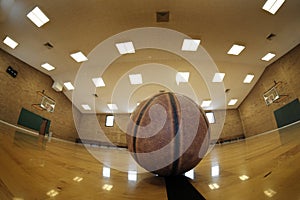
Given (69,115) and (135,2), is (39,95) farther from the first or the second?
(135,2)

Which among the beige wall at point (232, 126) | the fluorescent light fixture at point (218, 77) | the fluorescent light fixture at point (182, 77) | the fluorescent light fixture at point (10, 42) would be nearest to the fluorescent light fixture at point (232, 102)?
the beige wall at point (232, 126)

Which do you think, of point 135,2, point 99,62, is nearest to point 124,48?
point 99,62

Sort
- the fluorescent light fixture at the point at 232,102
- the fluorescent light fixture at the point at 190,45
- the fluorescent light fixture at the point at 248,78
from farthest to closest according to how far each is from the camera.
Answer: the fluorescent light fixture at the point at 232,102
the fluorescent light fixture at the point at 248,78
the fluorescent light fixture at the point at 190,45

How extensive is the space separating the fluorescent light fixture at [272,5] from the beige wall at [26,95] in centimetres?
806

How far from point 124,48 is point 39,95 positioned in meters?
4.45

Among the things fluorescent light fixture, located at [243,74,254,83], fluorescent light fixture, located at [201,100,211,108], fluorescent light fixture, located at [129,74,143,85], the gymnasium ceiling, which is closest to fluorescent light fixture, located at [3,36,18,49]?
the gymnasium ceiling

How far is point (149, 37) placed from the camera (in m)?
4.56

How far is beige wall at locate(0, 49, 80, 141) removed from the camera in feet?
17.4

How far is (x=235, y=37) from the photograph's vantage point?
4.64 m

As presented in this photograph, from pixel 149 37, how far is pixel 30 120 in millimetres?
5746

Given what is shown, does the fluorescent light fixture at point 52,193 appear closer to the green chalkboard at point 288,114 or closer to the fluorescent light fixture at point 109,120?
the green chalkboard at point 288,114

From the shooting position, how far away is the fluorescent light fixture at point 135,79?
20.6ft

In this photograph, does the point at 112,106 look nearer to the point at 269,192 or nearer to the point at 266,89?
the point at 266,89

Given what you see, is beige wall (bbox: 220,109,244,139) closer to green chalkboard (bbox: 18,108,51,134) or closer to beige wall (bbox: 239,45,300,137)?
beige wall (bbox: 239,45,300,137)
